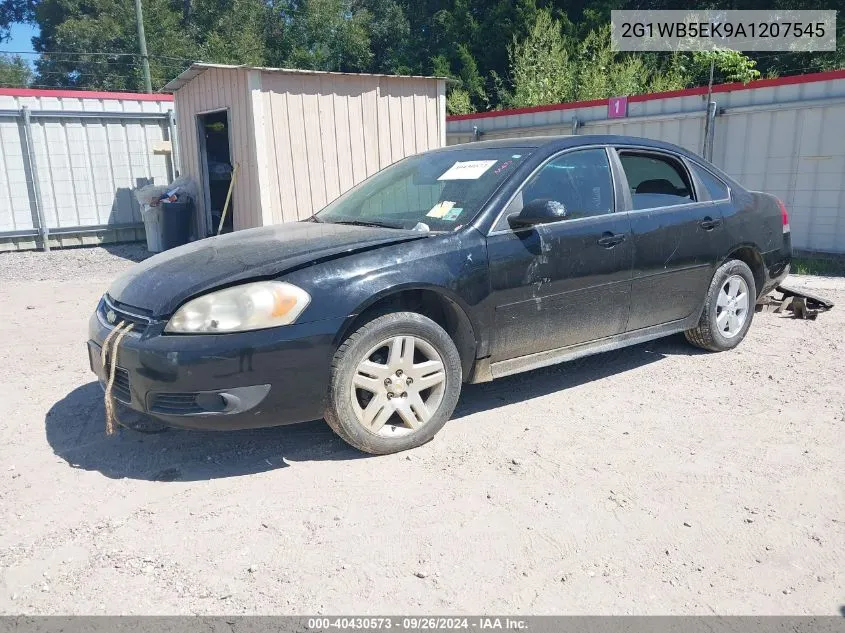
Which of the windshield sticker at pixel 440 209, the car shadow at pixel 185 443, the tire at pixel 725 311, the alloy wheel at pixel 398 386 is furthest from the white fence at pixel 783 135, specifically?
the alloy wheel at pixel 398 386

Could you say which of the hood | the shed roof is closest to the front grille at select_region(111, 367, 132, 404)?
the hood

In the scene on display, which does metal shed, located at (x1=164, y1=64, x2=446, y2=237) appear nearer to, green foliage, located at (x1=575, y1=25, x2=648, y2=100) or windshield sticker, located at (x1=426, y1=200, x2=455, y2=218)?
windshield sticker, located at (x1=426, y1=200, x2=455, y2=218)

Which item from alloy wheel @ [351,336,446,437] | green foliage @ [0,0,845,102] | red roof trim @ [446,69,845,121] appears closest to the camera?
alloy wheel @ [351,336,446,437]

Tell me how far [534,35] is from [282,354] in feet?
75.6

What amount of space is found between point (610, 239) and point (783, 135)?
6.65m

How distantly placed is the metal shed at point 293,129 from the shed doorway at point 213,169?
2 cm

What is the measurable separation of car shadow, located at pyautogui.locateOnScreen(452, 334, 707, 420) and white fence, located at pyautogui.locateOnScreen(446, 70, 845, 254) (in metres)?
5.04

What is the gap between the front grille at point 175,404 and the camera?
3.38 m

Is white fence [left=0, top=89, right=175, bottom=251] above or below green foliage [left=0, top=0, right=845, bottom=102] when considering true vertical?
below

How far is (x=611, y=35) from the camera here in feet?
75.8

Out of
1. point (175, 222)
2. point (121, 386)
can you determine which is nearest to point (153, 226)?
point (175, 222)

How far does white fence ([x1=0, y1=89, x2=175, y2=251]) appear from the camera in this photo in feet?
38.7

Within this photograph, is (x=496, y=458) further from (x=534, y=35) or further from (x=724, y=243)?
(x=534, y=35)

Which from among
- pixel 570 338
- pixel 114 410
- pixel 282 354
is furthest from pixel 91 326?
pixel 570 338
